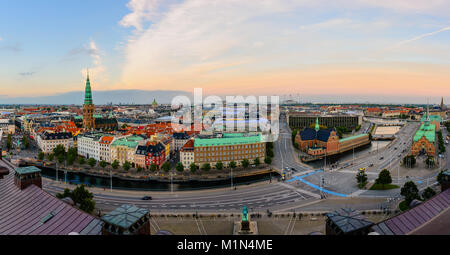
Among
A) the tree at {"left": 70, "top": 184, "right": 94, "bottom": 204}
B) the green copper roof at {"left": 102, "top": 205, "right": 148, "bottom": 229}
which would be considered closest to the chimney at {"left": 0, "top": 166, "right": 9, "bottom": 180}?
the tree at {"left": 70, "top": 184, "right": 94, "bottom": 204}

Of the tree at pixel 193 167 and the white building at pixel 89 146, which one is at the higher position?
the white building at pixel 89 146

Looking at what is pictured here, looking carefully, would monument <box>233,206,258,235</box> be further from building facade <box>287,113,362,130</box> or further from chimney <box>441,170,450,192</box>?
building facade <box>287,113,362,130</box>

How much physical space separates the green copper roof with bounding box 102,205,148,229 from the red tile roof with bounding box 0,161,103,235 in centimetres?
155

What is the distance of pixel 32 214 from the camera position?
1330 cm

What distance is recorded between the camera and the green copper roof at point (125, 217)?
10.5 meters

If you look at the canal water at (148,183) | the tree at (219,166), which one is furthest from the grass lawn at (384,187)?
the tree at (219,166)

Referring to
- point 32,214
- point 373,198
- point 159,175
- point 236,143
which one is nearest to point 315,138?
point 236,143

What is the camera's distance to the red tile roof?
11961mm

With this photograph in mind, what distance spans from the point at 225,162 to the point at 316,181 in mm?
14942

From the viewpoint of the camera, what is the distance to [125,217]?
10945 millimetres

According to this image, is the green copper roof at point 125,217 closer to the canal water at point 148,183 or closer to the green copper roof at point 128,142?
the canal water at point 148,183

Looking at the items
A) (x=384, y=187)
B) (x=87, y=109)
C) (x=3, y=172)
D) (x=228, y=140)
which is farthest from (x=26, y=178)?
(x=87, y=109)

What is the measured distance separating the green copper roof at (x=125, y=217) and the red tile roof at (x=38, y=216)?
1.55 meters
